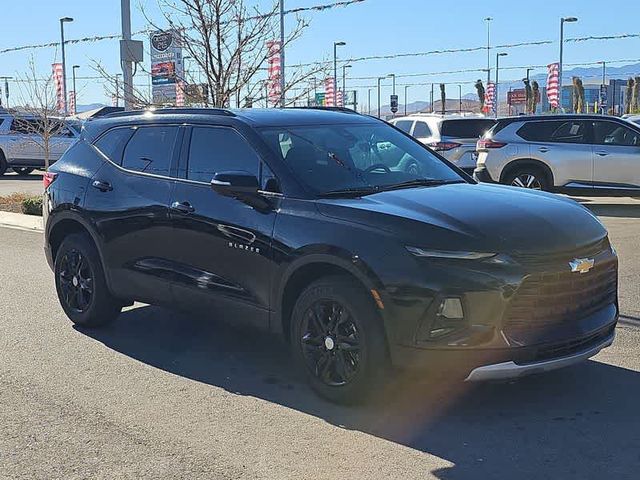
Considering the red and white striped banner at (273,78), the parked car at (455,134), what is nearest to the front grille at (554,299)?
the red and white striped banner at (273,78)

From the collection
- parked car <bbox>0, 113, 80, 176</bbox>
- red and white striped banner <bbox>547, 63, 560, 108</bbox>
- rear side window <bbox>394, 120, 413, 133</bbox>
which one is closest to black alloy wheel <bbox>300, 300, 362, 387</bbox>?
rear side window <bbox>394, 120, 413, 133</bbox>

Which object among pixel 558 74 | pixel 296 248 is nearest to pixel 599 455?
pixel 296 248

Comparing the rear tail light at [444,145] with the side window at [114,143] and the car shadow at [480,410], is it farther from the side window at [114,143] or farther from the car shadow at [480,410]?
the car shadow at [480,410]

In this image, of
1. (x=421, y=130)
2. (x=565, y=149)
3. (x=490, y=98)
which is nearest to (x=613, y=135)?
(x=565, y=149)

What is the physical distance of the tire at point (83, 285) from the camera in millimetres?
6621

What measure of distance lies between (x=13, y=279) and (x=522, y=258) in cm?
636

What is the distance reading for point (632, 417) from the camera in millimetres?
4664

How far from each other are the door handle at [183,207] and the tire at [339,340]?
1.15 m

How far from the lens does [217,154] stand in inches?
227

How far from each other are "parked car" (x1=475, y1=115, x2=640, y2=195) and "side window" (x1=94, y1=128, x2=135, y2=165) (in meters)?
9.52

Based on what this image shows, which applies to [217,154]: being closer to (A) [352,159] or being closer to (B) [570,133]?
(A) [352,159]

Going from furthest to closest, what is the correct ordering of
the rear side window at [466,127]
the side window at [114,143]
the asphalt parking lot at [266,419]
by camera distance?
1. the rear side window at [466,127]
2. the side window at [114,143]
3. the asphalt parking lot at [266,419]

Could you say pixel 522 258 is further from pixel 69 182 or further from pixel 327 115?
pixel 69 182

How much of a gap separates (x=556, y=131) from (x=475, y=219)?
10.8 metres
